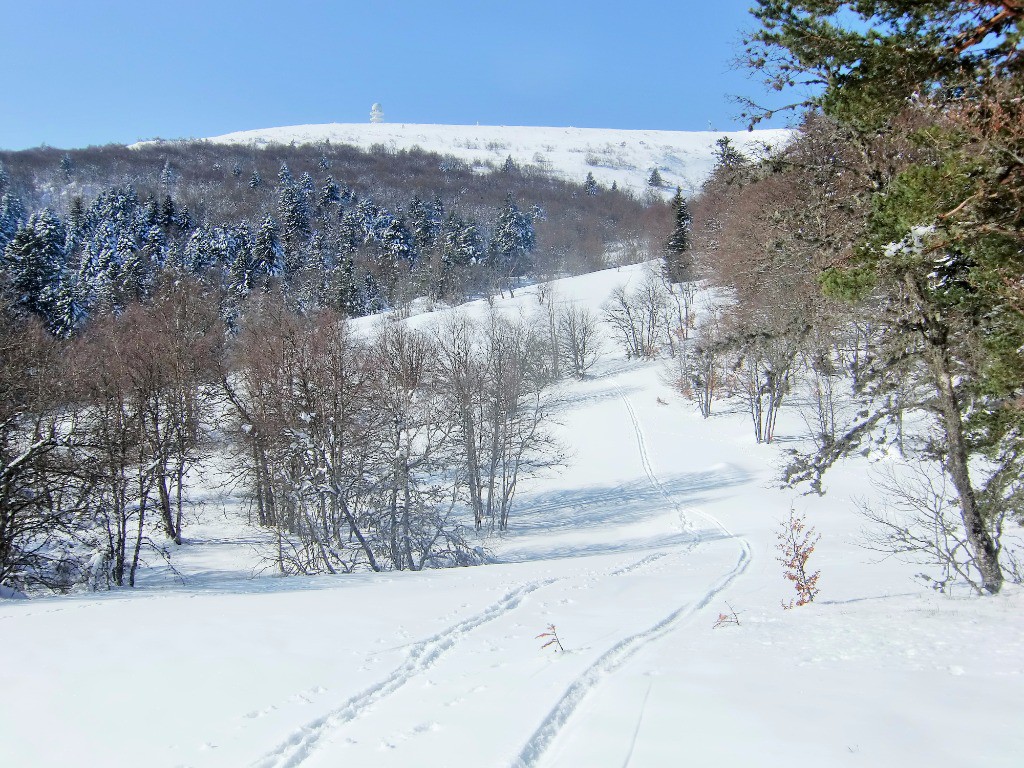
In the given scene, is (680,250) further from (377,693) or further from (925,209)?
(377,693)

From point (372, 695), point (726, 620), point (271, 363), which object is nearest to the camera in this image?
point (372, 695)

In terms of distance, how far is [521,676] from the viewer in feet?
19.3

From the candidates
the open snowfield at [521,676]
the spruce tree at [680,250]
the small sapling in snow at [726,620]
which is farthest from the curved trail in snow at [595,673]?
the spruce tree at [680,250]

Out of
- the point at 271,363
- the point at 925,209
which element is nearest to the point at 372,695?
the point at 925,209

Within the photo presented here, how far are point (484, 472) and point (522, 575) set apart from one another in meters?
20.0

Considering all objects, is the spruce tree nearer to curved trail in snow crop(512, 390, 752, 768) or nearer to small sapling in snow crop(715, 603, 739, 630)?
curved trail in snow crop(512, 390, 752, 768)

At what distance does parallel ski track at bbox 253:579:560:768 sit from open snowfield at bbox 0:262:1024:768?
3cm

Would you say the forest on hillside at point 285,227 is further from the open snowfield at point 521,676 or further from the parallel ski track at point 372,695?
the parallel ski track at point 372,695

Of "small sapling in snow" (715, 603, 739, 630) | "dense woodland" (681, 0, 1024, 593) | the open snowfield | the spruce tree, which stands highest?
the spruce tree

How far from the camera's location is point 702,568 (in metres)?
14.7

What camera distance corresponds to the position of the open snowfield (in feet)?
14.2

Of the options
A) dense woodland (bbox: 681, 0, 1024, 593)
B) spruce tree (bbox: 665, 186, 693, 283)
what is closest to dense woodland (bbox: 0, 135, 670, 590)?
spruce tree (bbox: 665, 186, 693, 283)

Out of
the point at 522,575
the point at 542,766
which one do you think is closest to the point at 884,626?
the point at 542,766

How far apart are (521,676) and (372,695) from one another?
137 cm
